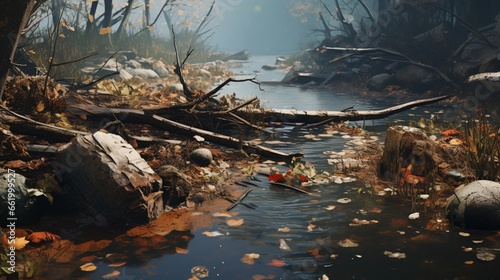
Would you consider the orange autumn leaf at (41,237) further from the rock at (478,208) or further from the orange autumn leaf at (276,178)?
the rock at (478,208)

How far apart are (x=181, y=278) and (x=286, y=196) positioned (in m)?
2.37

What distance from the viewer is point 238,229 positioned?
5.12 meters

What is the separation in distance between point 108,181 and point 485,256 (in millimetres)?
3211

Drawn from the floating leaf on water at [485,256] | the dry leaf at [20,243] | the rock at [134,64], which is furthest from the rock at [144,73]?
the floating leaf on water at [485,256]

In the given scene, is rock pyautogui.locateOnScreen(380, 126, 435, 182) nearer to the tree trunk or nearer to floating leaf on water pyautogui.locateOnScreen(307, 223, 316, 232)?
floating leaf on water pyautogui.locateOnScreen(307, 223, 316, 232)

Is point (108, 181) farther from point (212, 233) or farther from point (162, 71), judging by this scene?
point (162, 71)

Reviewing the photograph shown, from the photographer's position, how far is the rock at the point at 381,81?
18.8 metres

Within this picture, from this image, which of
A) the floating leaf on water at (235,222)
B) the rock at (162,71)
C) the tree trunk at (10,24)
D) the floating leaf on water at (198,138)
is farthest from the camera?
the rock at (162,71)

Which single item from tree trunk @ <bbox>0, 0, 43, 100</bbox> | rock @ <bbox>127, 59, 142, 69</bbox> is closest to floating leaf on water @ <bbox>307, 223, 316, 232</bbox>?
tree trunk @ <bbox>0, 0, 43, 100</bbox>

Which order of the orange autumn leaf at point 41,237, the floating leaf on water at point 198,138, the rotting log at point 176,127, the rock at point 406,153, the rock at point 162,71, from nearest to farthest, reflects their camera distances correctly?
the orange autumn leaf at point 41,237 → the rock at point 406,153 → the floating leaf on water at point 198,138 → the rotting log at point 176,127 → the rock at point 162,71

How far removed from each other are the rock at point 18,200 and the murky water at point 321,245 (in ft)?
4.20

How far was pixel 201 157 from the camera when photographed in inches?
287

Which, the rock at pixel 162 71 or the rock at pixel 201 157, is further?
the rock at pixel 162 71

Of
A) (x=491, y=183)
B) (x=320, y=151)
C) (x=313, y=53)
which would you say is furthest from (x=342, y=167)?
(x=313, y=53)
